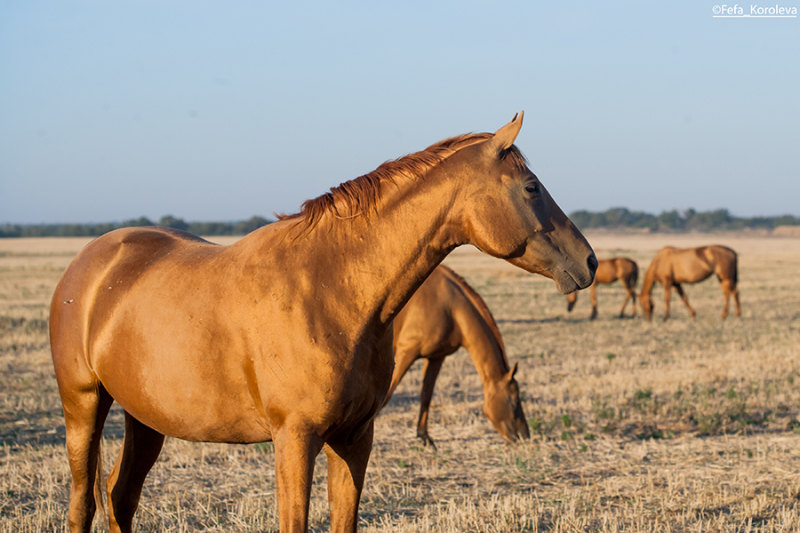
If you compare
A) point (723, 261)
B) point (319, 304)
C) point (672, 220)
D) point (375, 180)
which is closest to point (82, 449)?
point (319, 304)

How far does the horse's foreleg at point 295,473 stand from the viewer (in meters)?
3.22

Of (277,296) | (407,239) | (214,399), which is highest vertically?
(407,239)

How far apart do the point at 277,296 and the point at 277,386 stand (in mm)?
388

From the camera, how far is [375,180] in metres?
3.46

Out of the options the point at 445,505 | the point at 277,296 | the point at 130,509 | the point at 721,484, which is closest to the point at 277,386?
the point at 277,296

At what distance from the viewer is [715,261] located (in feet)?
78.3

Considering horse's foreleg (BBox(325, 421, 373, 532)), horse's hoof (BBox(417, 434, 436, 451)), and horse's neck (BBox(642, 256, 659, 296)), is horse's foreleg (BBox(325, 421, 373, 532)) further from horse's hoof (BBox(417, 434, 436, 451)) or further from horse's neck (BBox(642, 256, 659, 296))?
horse's neck (BBox(642, 256, 659, 296))

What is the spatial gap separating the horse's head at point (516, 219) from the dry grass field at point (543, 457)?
2.56m

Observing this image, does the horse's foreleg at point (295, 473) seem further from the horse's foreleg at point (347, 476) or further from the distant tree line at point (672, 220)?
the distant tree line at point (672, 220)

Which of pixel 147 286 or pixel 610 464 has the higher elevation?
pixel 147 286

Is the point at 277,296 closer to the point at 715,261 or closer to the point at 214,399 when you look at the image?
Answer: the point at 214,399

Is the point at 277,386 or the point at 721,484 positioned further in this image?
the point at 721,484

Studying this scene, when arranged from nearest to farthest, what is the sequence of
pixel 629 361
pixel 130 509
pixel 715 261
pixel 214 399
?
pixel 214 399 → pixel 130 509 → pixel 629 361 → pixel 715 261

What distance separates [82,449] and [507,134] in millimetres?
2862
